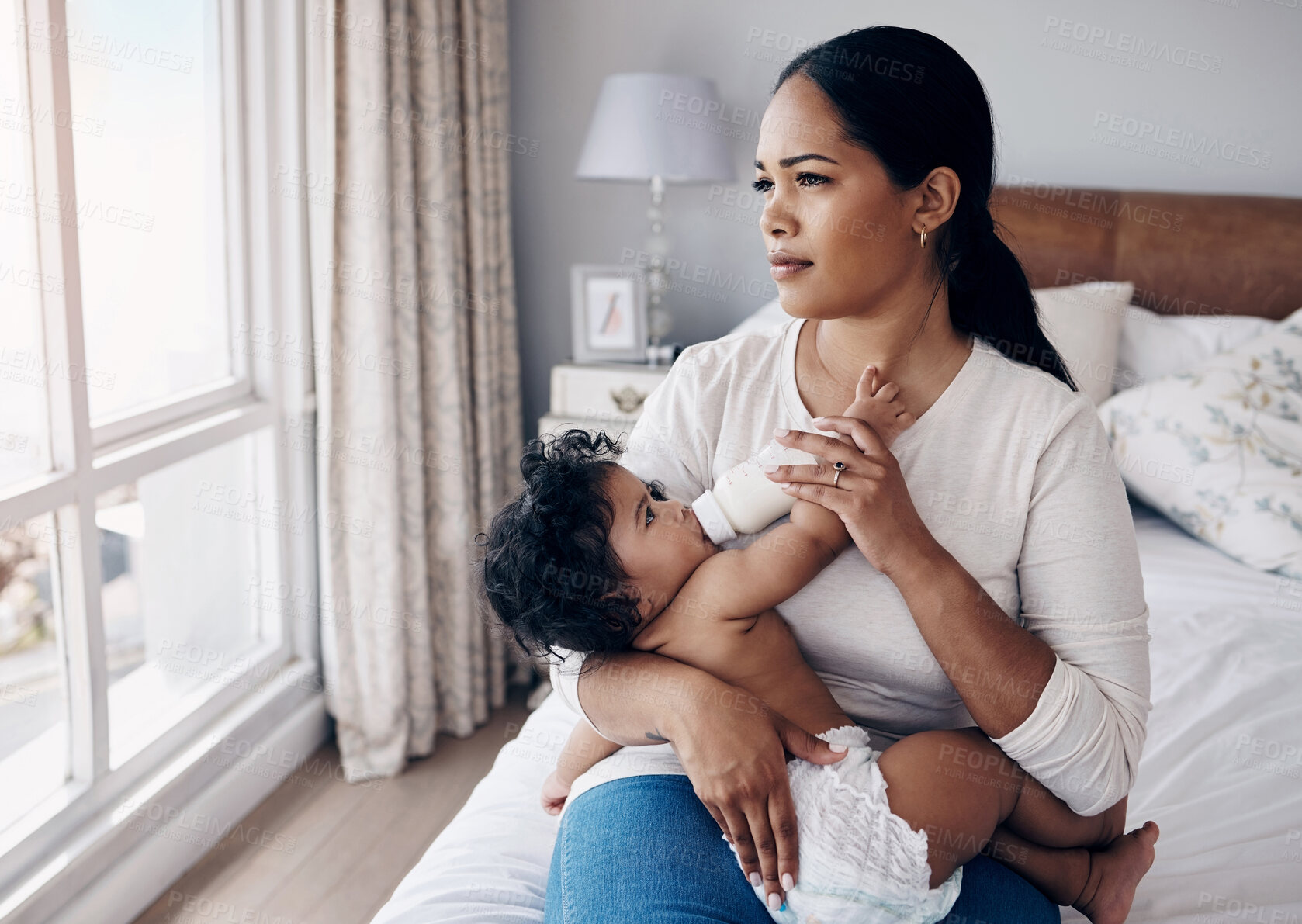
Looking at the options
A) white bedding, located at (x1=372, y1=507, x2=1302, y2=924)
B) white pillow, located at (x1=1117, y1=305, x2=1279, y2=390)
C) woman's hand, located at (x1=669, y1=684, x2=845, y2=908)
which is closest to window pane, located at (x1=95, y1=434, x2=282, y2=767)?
white bedding, located at (x1=372, y1=507, x2=1302, y2=924)

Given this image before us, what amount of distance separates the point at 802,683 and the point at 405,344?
1.57 m

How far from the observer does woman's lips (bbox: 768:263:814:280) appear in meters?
1.11

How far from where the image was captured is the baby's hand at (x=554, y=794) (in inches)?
47.9

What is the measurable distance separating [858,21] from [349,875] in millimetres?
2443

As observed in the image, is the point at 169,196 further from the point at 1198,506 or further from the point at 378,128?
the point at 1198,506

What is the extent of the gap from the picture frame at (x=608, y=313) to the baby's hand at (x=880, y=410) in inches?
65.6

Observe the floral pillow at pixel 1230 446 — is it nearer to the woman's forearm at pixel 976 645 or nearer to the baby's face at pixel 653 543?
the woman's forearm at pixel 976 645

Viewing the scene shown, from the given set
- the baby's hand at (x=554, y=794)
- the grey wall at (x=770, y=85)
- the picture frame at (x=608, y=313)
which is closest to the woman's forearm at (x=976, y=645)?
the baby's hand at (x=554, y=794)

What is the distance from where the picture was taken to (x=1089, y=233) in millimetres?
2551

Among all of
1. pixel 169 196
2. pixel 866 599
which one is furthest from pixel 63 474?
pixel 866 599

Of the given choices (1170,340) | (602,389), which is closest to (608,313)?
(602,389)

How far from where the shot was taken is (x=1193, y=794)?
1339 millimetres

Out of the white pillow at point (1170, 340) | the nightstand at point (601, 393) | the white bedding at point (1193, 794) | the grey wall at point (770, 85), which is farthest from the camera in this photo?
the nightstand at point (601, 393)

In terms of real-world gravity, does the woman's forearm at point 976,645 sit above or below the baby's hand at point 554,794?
above
